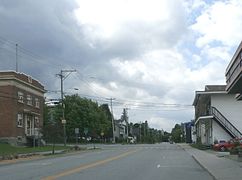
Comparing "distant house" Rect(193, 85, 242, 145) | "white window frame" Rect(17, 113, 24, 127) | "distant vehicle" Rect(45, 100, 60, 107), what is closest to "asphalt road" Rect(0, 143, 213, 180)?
"distant house" Rect(193, 85, 242, 145)

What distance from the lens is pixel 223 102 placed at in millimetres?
64250

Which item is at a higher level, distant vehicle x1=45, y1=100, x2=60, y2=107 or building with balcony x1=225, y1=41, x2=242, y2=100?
distant vehicle x1=45, y1=100, x2=60, y2=107

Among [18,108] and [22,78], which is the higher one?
[22,78]

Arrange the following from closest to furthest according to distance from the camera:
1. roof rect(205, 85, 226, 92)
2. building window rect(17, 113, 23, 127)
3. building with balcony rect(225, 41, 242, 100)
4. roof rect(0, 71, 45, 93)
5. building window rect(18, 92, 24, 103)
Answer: building with balcony rect(225, 41, 242, 100), roof rect(0, 71, 45, 93), building window rect(18, 92, 24, 103), building window rect(17, 113, 23, 127), roof rect(205, 85, 226, 92)

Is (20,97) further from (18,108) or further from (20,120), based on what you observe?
(20,120)

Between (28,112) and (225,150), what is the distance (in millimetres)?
29583

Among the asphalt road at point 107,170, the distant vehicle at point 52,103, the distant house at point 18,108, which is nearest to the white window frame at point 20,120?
the distant house at point 18,108

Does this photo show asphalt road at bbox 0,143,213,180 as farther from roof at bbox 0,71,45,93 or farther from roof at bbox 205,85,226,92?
roof at bbox 205,85,226,92

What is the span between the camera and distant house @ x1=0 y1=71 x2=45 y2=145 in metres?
61.5

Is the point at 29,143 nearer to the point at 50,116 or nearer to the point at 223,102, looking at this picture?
the point at 223,102

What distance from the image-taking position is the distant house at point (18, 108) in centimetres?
6153

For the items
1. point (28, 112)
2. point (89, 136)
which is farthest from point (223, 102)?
point (89, 136)

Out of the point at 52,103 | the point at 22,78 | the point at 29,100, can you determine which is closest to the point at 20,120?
the point at 29,100

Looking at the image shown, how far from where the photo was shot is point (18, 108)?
63688 millimetres
